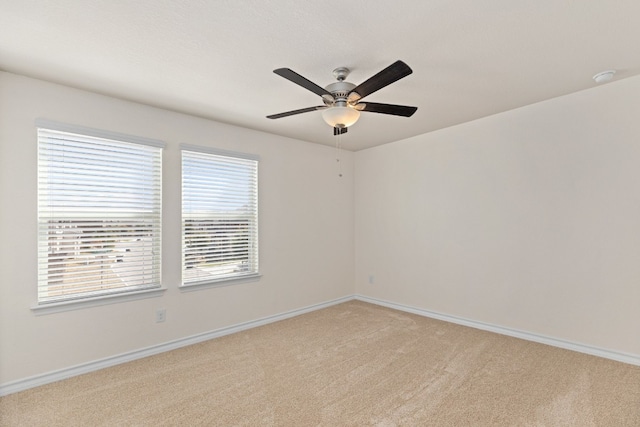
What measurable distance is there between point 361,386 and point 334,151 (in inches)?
134

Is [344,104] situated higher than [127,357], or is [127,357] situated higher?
[344,104]

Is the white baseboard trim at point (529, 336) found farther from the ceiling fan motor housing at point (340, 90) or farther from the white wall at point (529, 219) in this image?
the ceiling fan motor housing at point (340, 90)

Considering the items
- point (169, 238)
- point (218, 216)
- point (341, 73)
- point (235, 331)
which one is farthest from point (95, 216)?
point (341, 73)

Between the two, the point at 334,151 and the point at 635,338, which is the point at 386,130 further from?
the point at 635,338

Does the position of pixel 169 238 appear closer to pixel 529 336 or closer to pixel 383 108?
pixel 383 108

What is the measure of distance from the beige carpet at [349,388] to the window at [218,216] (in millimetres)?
821

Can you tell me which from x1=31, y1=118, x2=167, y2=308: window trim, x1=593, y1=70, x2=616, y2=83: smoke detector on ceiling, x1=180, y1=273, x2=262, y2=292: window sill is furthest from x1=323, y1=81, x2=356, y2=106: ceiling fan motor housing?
x1=180, y1=273, x2=262, y2=292: window sill

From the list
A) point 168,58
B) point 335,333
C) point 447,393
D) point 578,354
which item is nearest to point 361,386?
point 447,393

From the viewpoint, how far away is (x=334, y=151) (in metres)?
5.02

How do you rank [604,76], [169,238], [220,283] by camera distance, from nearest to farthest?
[604,76] < [169,238] < [220,283]

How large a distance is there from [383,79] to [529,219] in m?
2.46

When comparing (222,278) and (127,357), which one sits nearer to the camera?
(127,357)

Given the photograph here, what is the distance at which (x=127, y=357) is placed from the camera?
3.01 meters

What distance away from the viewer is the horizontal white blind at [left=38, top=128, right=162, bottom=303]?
105 inches
